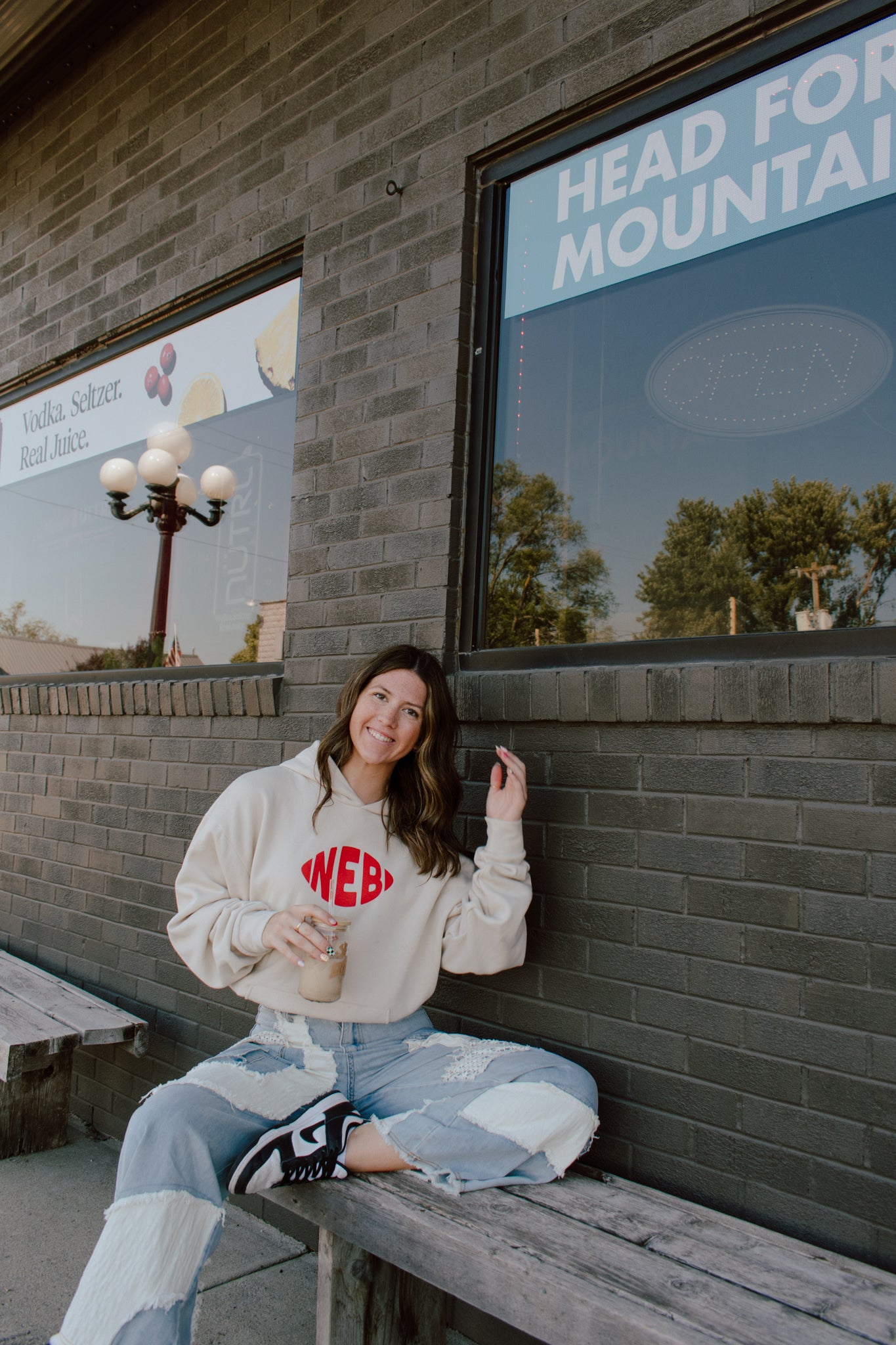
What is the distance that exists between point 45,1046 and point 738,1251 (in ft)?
7.12

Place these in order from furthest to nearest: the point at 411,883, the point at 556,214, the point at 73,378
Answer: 1. the point at 73,378
2. the point at 556,214
3. the point at 411,883

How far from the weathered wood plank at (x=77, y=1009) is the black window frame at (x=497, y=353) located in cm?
171

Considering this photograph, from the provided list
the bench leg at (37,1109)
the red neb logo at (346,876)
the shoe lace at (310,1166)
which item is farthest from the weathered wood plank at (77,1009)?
the shoe lace at (310,1166)

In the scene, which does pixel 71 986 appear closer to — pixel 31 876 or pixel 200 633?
pixel 31 876

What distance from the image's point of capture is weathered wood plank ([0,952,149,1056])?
128 inches

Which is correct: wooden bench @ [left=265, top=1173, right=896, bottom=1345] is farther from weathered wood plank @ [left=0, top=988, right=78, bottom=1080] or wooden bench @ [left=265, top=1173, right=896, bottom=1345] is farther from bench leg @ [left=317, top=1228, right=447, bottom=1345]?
weathered wood plank @ [left=0, top=988, right=78, bottom=1080]

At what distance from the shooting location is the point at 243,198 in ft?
12.2

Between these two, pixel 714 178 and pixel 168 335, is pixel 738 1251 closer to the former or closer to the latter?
pixel 714 178

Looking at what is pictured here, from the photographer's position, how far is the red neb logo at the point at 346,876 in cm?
242

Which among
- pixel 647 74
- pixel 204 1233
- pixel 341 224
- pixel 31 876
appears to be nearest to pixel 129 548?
pixel 31 876

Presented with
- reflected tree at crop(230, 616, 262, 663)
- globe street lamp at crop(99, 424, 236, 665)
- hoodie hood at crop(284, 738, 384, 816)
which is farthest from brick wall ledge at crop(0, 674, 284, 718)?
hoodie hood at crop(284, 738, 384, 816)

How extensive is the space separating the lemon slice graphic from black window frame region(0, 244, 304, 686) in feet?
0.83

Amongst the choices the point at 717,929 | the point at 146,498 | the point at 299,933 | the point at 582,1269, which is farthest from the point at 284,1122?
the point at 146,498

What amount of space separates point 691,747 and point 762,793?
19cm
